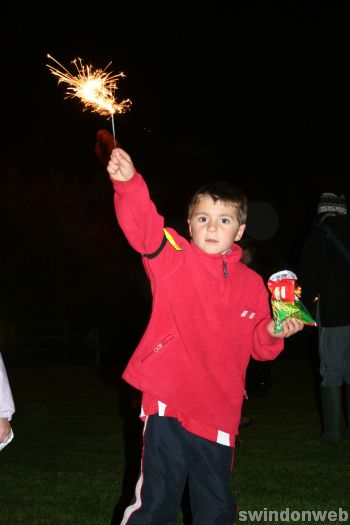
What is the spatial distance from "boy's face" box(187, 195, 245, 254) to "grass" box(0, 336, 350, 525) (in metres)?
2.14

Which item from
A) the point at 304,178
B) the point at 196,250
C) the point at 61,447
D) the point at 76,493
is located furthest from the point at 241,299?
the point at 304,178

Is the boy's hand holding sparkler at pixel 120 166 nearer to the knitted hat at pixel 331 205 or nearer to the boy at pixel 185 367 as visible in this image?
the boy at pixel 185 367

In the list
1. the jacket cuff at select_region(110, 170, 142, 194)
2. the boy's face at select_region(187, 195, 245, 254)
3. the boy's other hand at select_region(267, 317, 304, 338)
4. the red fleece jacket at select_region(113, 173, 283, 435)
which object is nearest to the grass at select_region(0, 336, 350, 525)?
the red fleece jacket at select_region(113, 173, 283, 435)

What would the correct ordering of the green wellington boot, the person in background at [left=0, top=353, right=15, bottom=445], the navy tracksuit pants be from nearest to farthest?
the person in background at [left=0, top=353, right=15, bottom=445] → the navy tracksuit pants → the green wellington boot

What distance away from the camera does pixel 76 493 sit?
5590 mm

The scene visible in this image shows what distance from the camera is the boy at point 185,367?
3.53 m

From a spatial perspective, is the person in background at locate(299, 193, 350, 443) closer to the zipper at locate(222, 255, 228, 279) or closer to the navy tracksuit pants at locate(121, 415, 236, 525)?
the zipper at locate(222, 255, 228, 279)

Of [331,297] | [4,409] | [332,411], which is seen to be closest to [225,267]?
[4,409]

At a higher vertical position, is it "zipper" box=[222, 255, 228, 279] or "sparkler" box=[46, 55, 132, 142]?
"sparkler" box=[46, 55, 132, 142]

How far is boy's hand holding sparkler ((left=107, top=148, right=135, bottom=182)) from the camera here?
3414mm

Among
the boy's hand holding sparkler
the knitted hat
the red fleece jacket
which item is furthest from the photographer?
the knitted hat

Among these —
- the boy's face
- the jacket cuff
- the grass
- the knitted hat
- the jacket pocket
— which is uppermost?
the knitted hat

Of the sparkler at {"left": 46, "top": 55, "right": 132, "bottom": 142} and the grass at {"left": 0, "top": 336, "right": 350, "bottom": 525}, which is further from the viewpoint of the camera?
the grass at {"left": 0, "top": 336, "right": 350, "bottom": 525}

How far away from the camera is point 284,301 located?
373 centimetres
